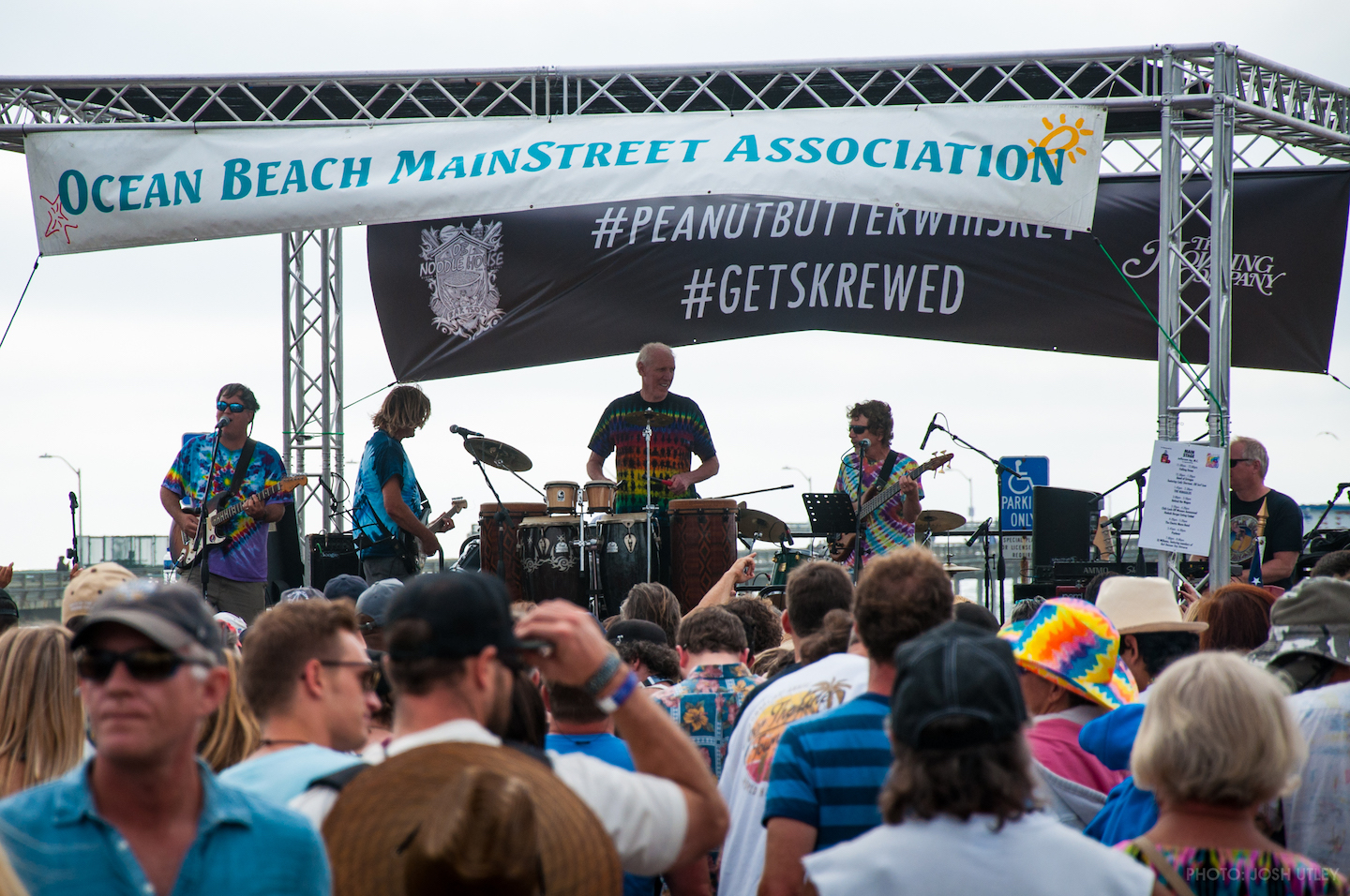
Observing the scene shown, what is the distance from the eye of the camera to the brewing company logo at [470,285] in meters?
9.66

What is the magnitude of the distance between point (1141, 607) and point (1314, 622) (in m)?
0.72

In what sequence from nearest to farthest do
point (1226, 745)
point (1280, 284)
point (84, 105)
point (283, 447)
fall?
1. point (1226, 745)
2. point (84, 105)
3. point (1280, 284)
4. point (283, 447)

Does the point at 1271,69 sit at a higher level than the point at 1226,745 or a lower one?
higher

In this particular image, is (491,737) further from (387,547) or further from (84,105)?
(84,105)

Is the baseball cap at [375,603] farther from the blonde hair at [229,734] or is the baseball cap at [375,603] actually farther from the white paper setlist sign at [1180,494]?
the white paper setlist sign at [1180,494]

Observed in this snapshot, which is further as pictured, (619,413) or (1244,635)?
(619,413)

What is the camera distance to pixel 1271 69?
7.88m

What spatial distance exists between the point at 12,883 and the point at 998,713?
4.48 feet

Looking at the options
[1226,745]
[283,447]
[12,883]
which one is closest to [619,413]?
[283,447]

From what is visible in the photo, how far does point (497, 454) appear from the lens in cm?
926

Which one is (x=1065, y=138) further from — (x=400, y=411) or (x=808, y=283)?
(x=400, y=411)

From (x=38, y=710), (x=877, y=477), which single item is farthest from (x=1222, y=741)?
(x=877, y=477)

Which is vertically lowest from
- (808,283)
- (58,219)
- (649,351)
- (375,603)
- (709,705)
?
(709,705)

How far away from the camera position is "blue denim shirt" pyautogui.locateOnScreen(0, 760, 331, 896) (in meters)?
1.66
